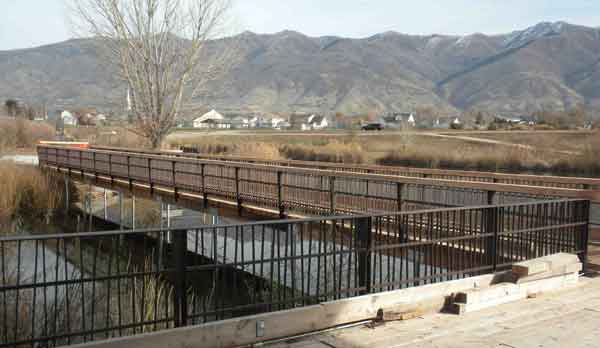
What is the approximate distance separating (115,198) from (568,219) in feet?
93.7

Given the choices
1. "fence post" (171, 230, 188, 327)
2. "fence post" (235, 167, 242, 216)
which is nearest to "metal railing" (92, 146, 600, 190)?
"fence post" (235, 167, 242, 216)

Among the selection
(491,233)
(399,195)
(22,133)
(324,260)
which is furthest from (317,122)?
(324,260)

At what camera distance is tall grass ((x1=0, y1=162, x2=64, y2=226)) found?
903 inches

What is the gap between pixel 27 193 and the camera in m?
25.0

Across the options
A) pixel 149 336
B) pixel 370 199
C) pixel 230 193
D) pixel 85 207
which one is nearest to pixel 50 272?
pixel 230 193

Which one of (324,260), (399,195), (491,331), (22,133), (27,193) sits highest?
(22,133)

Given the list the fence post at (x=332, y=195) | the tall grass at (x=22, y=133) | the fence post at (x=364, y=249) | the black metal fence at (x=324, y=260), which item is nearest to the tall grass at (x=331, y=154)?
the tall grass at (x=22, y=133)

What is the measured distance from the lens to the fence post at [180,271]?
5.64 meters

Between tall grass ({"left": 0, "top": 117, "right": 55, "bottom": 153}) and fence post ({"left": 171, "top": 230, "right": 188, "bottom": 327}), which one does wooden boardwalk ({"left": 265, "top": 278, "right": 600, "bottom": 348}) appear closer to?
fence post ({"left": 171, "top": 230, "right": 188, "bottom": 327})

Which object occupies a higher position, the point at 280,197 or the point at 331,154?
the point at 280,197

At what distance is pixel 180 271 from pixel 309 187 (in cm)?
822

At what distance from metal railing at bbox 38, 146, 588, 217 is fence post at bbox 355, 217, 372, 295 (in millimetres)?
4011

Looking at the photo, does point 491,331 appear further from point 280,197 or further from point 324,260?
point 280,197

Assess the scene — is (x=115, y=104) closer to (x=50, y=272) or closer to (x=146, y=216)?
(x=146, y=216)
